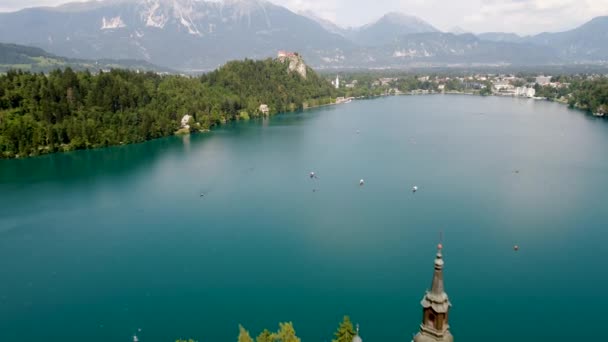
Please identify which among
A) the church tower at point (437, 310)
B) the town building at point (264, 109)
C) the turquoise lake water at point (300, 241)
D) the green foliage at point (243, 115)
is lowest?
the turquoise lake water at point (300, 241)

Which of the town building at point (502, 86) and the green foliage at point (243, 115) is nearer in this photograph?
the green foliage at point (243, 115)

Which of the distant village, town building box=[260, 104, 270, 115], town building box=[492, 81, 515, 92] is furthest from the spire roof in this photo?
town building box=[492, 81, 515, 92]

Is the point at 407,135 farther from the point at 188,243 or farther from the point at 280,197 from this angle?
the point at 188,243

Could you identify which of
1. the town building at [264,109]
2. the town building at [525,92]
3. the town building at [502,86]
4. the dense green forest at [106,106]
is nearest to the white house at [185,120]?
the dense green forest at [106,106]

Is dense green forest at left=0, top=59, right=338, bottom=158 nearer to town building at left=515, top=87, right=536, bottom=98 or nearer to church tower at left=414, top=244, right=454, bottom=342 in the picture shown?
church tower at left=414, top=244, right=454, bottom=342

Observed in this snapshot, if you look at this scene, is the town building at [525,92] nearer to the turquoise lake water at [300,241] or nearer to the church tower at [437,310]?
the turquoise lake water at [300,241]

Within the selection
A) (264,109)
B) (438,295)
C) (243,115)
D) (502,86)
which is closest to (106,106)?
(243,115)
